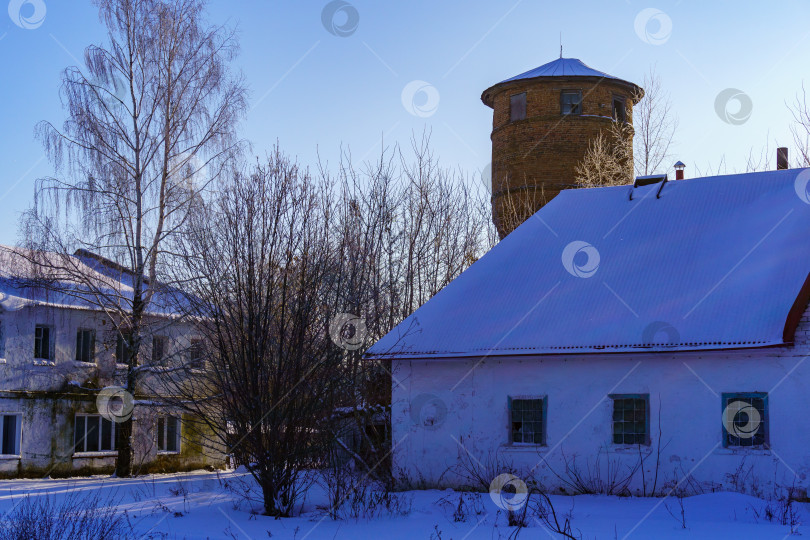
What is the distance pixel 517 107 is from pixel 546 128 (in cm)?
129

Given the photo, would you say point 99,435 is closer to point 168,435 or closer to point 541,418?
point 168,435

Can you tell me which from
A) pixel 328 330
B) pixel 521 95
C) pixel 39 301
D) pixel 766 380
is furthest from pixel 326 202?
pixel 521 95

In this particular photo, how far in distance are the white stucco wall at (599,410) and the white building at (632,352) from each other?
0.02 metres

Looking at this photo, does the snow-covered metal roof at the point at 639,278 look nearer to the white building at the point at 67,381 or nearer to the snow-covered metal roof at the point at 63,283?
the snow-covered metal roof at the point at 63,283

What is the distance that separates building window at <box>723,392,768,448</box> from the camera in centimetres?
1402

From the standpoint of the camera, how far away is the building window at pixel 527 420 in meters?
15.8

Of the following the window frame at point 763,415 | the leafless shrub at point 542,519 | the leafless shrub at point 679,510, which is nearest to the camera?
the leafless shrub at point 542,519

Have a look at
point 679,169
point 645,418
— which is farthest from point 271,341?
point 679,169

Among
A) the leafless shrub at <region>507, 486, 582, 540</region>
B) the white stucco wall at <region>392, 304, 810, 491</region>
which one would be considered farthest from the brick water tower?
the leafless shrub at <region>507, 486, 582, 540</region>

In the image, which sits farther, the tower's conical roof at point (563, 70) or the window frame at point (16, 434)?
the tower's conical roof at point (563, 70)

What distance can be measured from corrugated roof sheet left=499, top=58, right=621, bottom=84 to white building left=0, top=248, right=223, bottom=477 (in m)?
14.5

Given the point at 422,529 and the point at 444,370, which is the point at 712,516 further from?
the point at 444,370

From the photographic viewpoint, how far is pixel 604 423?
1509 centimetres

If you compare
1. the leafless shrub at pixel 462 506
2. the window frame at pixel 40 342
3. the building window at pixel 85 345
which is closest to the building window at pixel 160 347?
the building window at pixel 85 345
